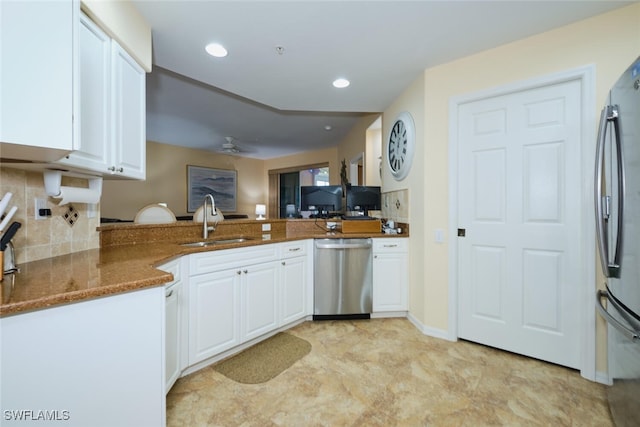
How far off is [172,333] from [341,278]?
1.53 meters

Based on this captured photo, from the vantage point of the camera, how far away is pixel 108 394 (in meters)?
1.02

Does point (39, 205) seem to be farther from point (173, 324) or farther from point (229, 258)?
point (229, 258)

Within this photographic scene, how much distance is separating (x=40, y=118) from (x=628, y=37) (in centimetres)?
309

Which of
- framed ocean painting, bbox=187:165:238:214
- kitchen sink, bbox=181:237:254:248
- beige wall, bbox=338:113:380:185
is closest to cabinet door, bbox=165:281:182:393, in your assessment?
kitchen sink, bbox=181:237:254:248

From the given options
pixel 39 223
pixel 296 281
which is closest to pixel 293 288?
pixel 296 281

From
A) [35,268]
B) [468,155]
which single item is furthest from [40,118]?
[468,155]

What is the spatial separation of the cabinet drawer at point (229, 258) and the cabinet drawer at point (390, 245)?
1026 millimetres

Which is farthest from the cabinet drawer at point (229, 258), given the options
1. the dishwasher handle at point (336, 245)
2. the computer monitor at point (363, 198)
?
the computer monitor at point (363, 198)

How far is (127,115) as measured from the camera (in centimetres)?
160

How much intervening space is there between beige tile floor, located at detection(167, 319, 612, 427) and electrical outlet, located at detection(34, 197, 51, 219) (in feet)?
4.04

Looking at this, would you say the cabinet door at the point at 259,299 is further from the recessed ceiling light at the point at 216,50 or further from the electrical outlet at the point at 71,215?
Answer: the recessed ceiling light at the point at 216,50

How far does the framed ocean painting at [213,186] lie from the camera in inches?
251

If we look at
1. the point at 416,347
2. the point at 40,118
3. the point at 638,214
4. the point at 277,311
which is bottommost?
the point at 416,347

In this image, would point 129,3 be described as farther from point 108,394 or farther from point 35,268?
point 108,394
